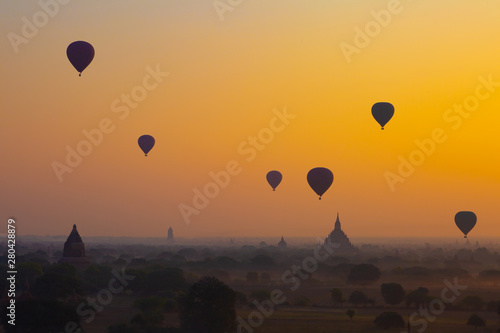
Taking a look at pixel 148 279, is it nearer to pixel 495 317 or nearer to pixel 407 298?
pixel 407 298

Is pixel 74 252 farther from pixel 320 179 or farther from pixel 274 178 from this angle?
pixel 274 178

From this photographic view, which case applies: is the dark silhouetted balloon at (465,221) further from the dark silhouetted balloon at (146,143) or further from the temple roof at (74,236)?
the temple roof at (74,236)

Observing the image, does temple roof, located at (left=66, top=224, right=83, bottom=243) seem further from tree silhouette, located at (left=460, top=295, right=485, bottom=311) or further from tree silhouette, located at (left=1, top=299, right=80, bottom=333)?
tree silhouette, located at (left=460, top=295, right=485, bottom=311)

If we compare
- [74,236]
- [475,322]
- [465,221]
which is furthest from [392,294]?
[74,236]

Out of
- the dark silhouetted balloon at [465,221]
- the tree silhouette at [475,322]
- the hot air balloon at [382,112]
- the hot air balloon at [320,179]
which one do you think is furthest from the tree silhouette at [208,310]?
the dark silhouetted balloon at [465,221]

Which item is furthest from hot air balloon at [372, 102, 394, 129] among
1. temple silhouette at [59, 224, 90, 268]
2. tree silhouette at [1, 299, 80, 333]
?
tree silhouette at [1, 299, 80, 333]
